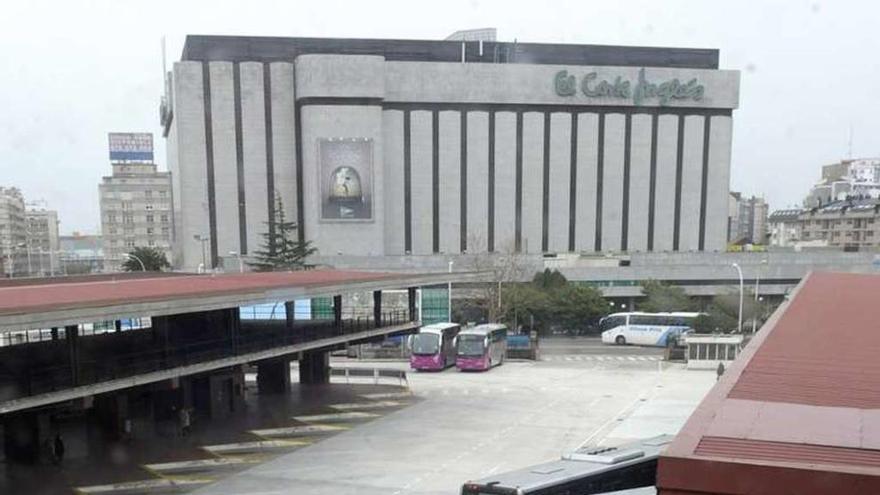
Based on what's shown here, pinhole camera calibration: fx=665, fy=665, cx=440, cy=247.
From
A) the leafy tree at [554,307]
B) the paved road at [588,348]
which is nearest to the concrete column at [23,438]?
the paved road at [588,348]

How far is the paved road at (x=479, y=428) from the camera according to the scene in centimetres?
1093

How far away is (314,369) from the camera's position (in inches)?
756

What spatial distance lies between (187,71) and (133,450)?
111 feet

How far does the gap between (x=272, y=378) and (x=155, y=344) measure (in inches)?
188

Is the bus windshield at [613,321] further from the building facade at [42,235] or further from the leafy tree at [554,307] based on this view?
the building facade at [42,235]

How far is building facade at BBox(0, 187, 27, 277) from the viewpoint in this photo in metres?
56.4

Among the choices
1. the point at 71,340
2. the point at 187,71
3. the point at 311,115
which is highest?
the point at 187,71

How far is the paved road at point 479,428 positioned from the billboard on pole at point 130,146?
5902 cm

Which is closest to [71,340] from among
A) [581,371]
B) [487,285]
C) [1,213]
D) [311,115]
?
[581,371]

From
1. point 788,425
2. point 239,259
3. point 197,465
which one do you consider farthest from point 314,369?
point 239,259

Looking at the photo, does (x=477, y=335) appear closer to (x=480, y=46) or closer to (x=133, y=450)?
(x=133, y=450)

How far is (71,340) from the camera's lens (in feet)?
31.3

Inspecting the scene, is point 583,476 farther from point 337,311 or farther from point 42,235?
point 42,235

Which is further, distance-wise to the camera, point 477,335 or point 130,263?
point 130,263
